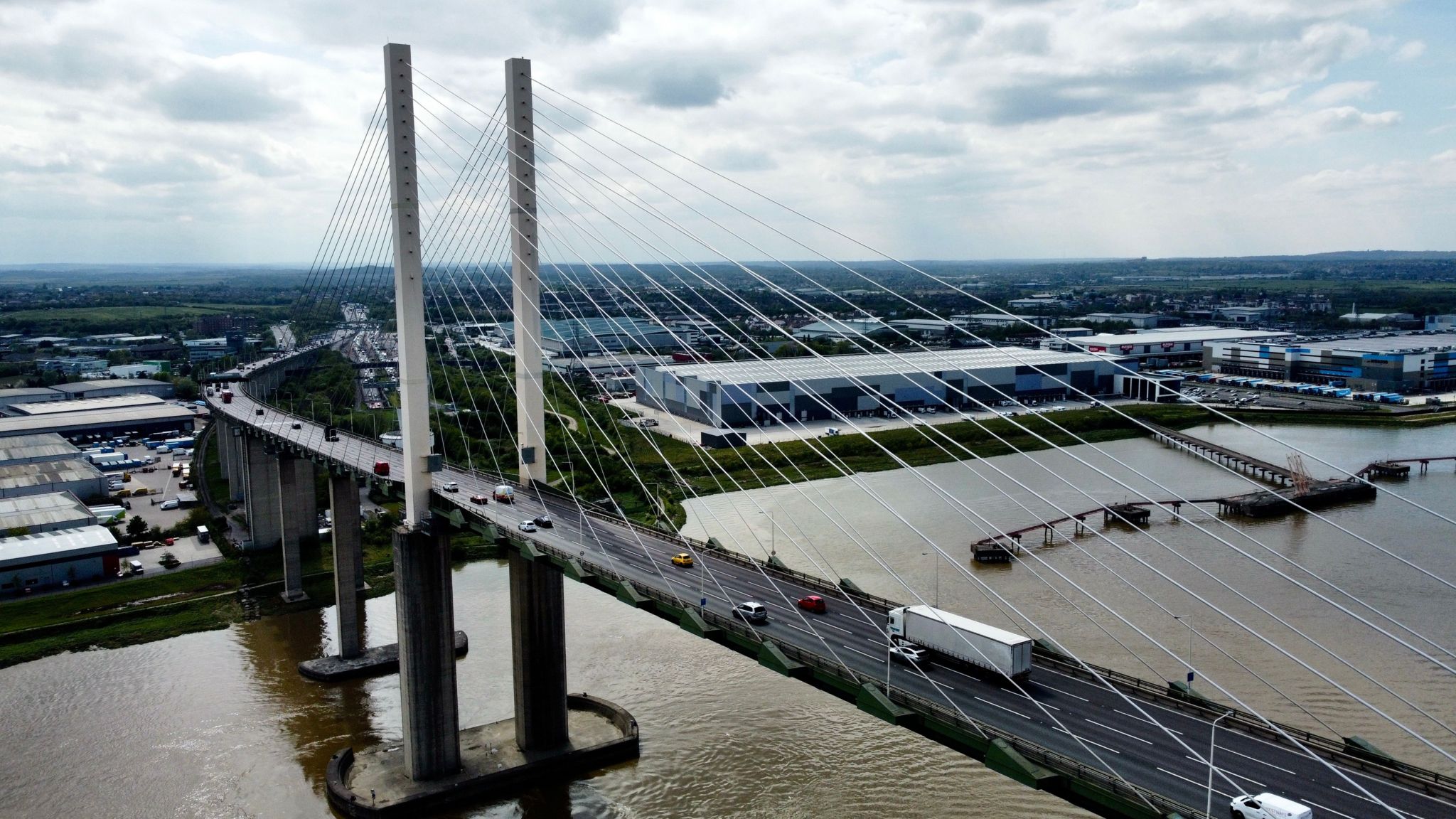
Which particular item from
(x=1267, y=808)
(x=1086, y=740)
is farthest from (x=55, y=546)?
(x=1267, y=808)

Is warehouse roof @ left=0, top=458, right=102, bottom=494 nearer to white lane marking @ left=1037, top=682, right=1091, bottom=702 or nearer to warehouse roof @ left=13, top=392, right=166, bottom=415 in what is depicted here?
warehouse roof @ left=13, top=392, right=166, bottom=415

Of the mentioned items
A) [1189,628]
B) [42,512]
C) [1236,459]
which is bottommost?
[1236,459]

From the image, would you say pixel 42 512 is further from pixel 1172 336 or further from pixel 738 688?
pixel 1172 336

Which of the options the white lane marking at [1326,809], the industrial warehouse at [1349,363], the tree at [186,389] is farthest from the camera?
the tree at [186,389]

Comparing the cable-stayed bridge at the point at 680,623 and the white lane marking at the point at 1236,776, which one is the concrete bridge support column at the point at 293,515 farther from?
the white lane marking at the point at 1236,776

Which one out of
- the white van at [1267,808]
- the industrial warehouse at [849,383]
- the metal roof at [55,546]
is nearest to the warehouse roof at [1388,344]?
the industrial warehouse at [849,383]

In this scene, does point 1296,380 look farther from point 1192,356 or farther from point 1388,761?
point 1388,761

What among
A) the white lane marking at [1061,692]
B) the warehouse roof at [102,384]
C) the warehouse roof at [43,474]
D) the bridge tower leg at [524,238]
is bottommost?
the warehouse roof at [43,474]
